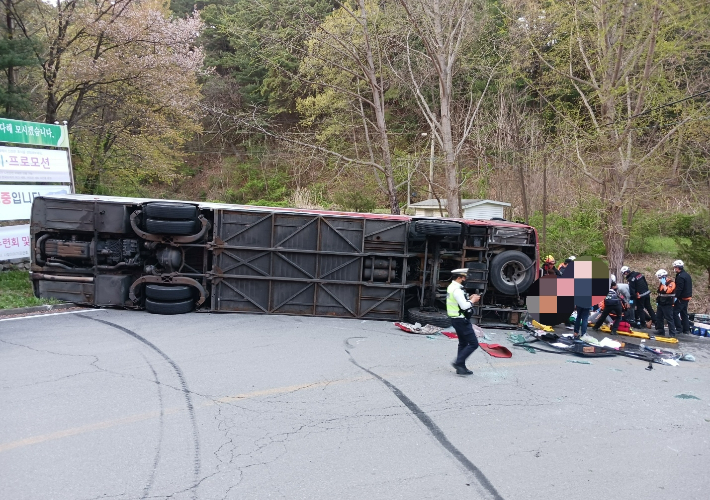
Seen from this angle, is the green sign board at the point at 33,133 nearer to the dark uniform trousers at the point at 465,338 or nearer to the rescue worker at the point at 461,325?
the rescue worker at the point at 461,325

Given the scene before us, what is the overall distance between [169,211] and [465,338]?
6.84 metres

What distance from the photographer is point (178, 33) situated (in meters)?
19.1

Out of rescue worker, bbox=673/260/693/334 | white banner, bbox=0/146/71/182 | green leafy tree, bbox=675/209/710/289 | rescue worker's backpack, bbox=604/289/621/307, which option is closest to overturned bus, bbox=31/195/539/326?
rescue worker's backpack, bbox=604/289/621/307

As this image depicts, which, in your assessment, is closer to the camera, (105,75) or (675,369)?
(675,369)

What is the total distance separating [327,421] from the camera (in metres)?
5.56

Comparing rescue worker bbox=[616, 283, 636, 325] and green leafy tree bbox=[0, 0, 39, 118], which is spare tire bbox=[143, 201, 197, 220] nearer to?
green leafy tree bbox=[0, 0, 39, 118]

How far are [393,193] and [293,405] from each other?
13206 mm

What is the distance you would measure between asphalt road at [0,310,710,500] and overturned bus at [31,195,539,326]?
224 centimetres

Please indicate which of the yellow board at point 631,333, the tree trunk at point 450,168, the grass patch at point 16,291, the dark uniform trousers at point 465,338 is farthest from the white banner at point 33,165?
the yellow board at point 631,333

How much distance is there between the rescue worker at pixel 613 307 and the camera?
11.5m

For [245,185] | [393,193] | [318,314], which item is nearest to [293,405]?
[318,314]

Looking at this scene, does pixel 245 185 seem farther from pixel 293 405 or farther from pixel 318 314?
pixel 293 405

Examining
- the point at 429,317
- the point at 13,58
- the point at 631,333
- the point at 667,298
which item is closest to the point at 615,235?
the point at 667,298

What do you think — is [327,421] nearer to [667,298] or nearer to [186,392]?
[186,392]
